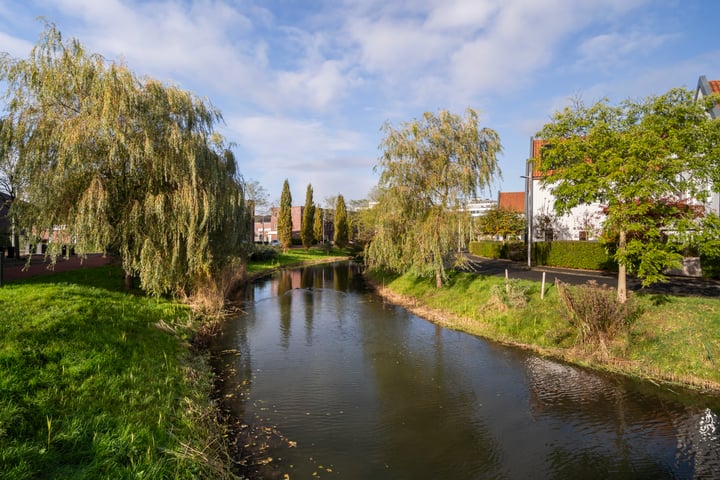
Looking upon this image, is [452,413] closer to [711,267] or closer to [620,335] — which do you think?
[620,335]

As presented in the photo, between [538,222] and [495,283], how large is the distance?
15083mm

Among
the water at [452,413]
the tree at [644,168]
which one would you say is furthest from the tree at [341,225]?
the tree at [644,168]

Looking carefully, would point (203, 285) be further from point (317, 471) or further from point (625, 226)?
point (625, 226)

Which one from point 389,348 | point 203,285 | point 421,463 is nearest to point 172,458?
point 421,463

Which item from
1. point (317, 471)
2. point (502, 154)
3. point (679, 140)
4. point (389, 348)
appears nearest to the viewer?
point (317, 471)

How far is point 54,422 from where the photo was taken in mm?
5266

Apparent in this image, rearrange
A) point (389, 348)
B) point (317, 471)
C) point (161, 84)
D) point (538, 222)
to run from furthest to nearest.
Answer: point (538, 222) → point (161, 84) → point (389, 348) → point (317, 471)

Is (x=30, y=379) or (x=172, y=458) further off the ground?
(x=30, y=379)

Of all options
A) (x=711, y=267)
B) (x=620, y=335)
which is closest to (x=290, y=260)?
(x=711, y=267)

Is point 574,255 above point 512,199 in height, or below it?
below

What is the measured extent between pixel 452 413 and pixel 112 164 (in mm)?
13213

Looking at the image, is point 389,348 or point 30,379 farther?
point 389,348

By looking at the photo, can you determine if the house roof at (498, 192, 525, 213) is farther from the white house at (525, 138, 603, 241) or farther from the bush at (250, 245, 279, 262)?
the bush at (250, 245, 279, 262)

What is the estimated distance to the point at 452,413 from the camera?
792 centimetres
